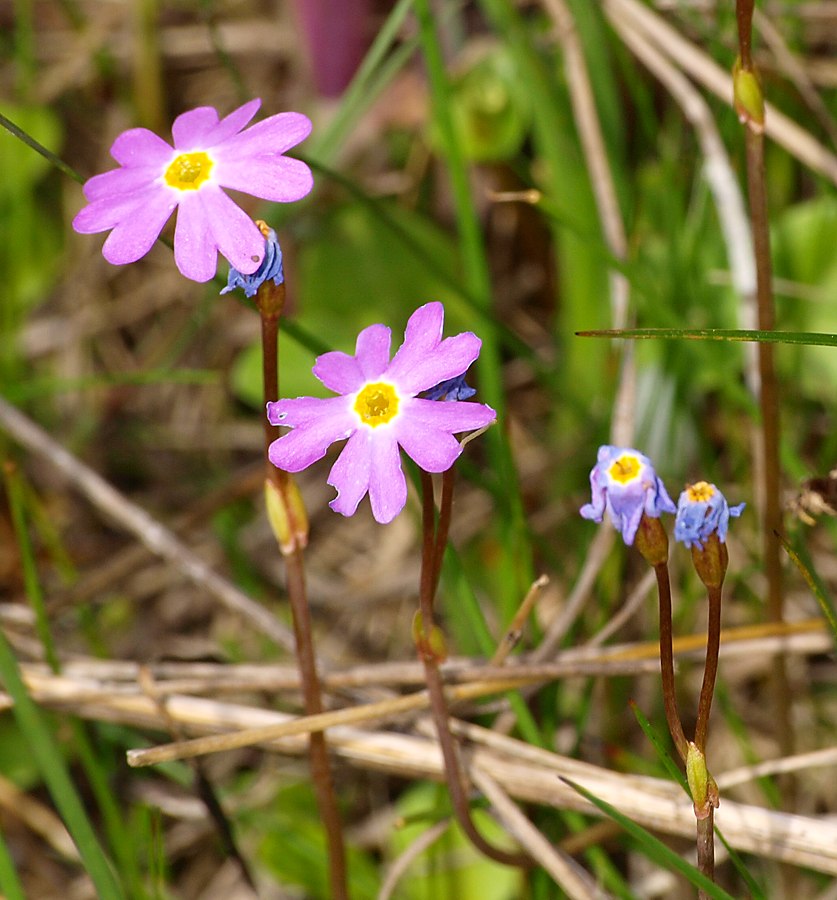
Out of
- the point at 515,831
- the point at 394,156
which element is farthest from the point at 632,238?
the point at 515,831

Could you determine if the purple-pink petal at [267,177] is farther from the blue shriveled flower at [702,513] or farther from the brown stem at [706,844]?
the brown stem at [706,844]

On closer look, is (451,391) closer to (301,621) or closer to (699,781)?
(301,621)

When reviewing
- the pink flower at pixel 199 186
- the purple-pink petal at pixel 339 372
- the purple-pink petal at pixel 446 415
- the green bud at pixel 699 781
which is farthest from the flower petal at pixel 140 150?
the green bud at pixel 699 781

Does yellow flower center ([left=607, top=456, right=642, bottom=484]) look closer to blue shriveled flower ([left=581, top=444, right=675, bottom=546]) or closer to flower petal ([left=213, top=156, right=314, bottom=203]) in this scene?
blue shriveled flower ([left=581, top=444, right=675, bottom=546])

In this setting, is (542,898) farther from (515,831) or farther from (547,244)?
(547,244)

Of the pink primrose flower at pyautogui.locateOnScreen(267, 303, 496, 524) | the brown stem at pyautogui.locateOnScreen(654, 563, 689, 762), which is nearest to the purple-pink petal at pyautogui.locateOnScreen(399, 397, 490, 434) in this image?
the pink primrose flower at pyautogui.locateOnScreen(267, 303, 496, 524)

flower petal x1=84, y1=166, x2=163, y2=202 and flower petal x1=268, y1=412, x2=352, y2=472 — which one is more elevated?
flower petal x1=84, y1=166, x2=163, y2=202
